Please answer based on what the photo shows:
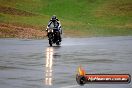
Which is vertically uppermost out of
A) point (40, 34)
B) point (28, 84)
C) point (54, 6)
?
point (54, 6)

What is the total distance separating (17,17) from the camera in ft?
245

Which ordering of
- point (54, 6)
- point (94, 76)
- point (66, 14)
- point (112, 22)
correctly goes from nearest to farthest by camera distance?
point (94, 76) < point (112, 22) < point (66, 14) < point (54, 6)

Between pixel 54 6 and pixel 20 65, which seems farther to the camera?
pixel 54 6

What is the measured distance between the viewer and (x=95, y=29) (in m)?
68.3

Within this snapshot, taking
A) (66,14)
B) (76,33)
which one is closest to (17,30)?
(76,33)

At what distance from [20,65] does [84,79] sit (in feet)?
29.7

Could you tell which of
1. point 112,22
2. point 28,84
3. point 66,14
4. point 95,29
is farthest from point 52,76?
point 66,14

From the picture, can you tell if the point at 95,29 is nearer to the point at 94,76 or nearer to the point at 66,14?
the point at 66,14

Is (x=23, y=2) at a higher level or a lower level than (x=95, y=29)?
higher

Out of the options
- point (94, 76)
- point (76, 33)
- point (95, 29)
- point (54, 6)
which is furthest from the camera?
point (54, 6)

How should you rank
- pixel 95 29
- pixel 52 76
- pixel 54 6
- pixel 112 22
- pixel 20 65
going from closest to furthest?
pixel 52 76 → pixel 20 65 → pixel 95 29 → pixel 112 22 → pixel 54 6

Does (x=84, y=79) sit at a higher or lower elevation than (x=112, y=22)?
lower

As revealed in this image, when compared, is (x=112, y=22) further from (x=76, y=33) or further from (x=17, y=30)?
(x=17, y=30)

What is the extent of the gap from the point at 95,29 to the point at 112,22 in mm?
17918
